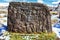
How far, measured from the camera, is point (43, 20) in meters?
1.50

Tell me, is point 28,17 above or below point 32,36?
above

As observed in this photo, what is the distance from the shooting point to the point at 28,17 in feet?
4.91

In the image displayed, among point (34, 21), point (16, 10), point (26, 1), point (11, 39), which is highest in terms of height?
point (26, 1)

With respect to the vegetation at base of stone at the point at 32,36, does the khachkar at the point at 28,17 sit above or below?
above

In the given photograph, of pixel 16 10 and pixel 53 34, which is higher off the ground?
pixel 16 10

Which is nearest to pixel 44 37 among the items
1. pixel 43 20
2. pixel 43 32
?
pixel 43 32

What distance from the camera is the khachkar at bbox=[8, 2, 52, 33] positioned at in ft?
4.89

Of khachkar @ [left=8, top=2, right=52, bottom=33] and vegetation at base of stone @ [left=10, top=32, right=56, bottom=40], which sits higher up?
khachkar @ [left=8, top=2, right=52, bottom=33]

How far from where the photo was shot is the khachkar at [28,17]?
4.89 ft

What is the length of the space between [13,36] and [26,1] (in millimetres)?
435

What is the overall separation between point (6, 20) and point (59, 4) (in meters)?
0.66

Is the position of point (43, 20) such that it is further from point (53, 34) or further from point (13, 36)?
point (13, 36)

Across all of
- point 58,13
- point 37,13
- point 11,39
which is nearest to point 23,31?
point 11,39

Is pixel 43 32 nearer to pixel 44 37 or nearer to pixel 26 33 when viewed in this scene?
pixel 44 37
